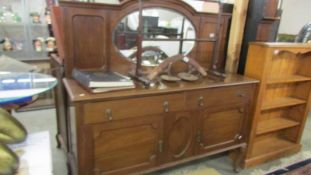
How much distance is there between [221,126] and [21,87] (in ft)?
4.94

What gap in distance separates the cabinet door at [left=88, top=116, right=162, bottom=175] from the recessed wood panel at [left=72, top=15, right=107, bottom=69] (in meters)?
0.53

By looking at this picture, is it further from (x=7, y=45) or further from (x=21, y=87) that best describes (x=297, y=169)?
(x=7, y=45)

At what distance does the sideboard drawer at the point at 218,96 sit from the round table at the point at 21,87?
38.6 inches

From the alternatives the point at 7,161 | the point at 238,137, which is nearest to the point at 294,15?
the point at 238,137

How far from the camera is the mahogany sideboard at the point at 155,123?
136 centimetres

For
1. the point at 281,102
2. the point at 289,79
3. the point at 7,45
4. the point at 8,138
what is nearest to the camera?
A: the point at 8,138

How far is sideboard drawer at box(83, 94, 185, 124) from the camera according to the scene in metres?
1.32

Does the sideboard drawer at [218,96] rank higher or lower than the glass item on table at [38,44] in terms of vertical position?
lower

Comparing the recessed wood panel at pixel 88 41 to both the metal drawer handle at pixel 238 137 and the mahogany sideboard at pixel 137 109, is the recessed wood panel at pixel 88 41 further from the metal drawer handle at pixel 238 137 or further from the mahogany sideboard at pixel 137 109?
the metal drawer handle at pixel 238 137

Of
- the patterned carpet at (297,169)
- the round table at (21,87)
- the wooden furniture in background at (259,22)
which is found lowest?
the patterned carpet at (297,169)

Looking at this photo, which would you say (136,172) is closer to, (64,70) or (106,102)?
(106,102)

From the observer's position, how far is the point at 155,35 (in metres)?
1.91

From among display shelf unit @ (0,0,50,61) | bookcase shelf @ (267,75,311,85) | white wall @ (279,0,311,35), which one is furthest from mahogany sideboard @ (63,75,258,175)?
white wall @ (279,0,311,35)

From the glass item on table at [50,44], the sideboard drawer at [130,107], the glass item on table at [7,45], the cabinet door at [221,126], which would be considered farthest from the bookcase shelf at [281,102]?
the glass item on table at [7,45]
